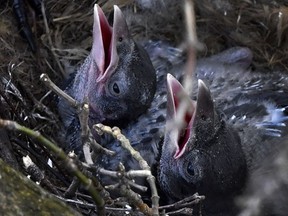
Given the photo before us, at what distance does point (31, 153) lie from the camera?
3107mm

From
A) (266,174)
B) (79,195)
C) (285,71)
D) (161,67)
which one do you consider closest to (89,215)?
(79,195)

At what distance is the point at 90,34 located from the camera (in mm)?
4012

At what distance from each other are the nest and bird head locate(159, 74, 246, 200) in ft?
2.57

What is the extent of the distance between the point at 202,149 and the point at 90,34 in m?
1.29

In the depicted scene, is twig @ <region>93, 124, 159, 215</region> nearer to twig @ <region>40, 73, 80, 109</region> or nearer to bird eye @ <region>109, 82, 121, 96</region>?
twig @ <region>40, 73, 80, 109</region>

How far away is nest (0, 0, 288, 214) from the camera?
3.64 metres

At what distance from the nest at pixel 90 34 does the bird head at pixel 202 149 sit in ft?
2.57

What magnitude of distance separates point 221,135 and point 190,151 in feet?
0.47

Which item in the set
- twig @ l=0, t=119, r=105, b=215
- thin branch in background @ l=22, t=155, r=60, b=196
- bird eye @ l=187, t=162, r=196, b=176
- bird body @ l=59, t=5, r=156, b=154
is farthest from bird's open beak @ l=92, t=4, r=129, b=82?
twig @ l=0, t=119, r=105, b=215

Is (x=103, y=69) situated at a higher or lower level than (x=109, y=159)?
higher

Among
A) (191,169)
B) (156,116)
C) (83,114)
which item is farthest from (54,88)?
(156,116)

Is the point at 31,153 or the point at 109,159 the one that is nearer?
the point at 31,153

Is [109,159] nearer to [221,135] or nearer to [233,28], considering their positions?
[221,135]

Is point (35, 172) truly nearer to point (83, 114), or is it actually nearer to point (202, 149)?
point (83, 114)
